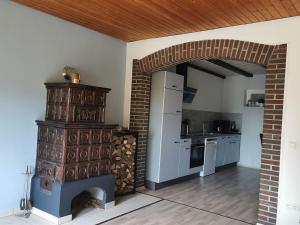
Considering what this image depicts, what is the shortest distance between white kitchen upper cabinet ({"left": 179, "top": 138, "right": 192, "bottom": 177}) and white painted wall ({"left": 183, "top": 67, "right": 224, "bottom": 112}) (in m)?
1.30

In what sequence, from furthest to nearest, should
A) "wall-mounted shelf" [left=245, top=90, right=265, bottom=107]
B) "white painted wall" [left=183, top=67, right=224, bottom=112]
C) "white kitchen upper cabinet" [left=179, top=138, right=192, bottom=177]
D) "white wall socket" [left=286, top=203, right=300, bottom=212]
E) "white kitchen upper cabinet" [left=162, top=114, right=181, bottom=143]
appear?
"wall-mounted shelf" [left=245, top=90, right=265, bottom=107] < "white painted wall" [left=183, top=67, right=224, bottom=112] < "white kitchen upper cabinet" [left=179, top=138, right=192, bottom=177] < "white kitchen upper cabinet" [left=162, top=114, right=181, bottom=143] < "white wall socket" [left=286, top=203, right=300, bottom=212]

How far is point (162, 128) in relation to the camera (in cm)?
491

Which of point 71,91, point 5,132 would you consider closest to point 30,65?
point 71,91

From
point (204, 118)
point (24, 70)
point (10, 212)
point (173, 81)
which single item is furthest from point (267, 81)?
point (204, 118)

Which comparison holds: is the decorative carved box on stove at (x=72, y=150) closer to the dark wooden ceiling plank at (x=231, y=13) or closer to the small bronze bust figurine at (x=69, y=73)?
the small bronze bust figurine at (x=69, y=73)

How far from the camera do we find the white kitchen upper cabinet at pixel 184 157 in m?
5.41

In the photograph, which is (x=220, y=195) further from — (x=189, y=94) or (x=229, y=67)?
(x=229, y=67)

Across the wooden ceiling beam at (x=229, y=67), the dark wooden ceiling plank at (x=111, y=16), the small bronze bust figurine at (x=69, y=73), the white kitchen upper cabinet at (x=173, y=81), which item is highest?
the dark wooden ceiling plank at (x=111, y=16)

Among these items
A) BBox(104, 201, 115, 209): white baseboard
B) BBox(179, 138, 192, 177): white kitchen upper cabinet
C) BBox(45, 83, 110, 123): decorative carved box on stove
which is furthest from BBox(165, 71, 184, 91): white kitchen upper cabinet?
BBox(104, 201, 115, 209): white baseboard

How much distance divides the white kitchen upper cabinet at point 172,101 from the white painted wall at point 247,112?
3223 mm

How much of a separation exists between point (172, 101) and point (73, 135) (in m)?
2.27

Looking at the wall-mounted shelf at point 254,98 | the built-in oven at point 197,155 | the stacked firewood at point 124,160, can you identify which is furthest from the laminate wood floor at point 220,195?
the wall-mounted shelf at point 254,98

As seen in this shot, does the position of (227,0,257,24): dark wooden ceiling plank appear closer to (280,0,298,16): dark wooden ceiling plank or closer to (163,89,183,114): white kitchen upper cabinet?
(280,0,298,16): dark wooden ceiling plank

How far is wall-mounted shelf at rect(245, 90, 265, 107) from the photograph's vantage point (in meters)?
7.46
